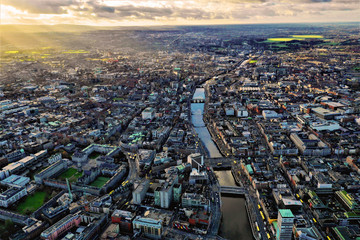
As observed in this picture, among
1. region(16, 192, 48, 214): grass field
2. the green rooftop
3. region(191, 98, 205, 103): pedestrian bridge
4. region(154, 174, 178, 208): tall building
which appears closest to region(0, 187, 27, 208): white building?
region(16, 192, 48, 214): grass field

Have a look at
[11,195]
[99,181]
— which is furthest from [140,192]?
[11,195]

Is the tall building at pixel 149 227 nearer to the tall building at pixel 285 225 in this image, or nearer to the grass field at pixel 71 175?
the tall building at pixel 285 225

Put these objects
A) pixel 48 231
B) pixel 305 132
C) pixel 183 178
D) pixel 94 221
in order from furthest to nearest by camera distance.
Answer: pixel 305 132 → pixel 183 178 → pixel 94 221 → pixel 48 231

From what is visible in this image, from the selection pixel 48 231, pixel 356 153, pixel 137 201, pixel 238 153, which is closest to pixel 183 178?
pixel 137 201

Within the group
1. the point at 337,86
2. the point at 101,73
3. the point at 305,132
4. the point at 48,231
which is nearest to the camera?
the point at 48,231

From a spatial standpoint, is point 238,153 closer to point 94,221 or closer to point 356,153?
point 356,153
